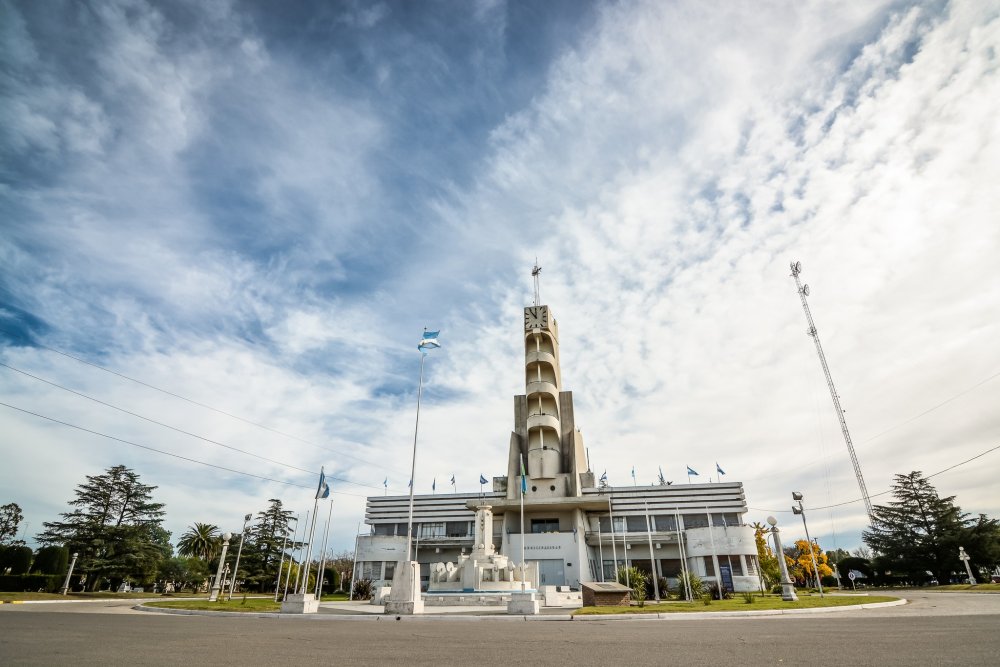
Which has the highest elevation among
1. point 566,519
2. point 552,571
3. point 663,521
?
point 663,521

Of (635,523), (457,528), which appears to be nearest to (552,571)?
(635,523)

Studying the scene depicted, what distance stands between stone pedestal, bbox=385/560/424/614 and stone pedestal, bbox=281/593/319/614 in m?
3.63

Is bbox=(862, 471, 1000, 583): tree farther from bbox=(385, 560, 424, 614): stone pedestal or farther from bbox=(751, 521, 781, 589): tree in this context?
bbox=(385, 560, 424, 614): stone pedestal

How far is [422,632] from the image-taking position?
1327 centimetres

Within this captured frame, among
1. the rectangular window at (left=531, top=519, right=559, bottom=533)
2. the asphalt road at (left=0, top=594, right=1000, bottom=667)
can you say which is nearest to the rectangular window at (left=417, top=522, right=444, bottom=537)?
the rectangular window at (left=531, top=519, right=559, bottom=533)

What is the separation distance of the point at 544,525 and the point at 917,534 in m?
41.6

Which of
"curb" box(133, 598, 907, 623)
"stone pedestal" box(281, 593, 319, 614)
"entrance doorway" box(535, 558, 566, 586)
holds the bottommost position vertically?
"curb" box(133, 598, 907, 623)

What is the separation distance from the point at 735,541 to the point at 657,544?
10.2 metres

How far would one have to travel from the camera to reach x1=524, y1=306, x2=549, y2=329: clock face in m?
62.9

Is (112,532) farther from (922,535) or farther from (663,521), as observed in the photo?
(922,535)

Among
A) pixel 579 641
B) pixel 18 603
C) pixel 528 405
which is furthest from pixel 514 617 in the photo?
pixel 528 405

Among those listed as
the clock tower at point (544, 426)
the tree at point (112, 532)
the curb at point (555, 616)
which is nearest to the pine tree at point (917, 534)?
the clock tower at point (544, 426)

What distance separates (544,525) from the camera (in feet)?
186

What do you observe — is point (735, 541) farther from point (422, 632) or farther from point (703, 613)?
point (422, 632)
